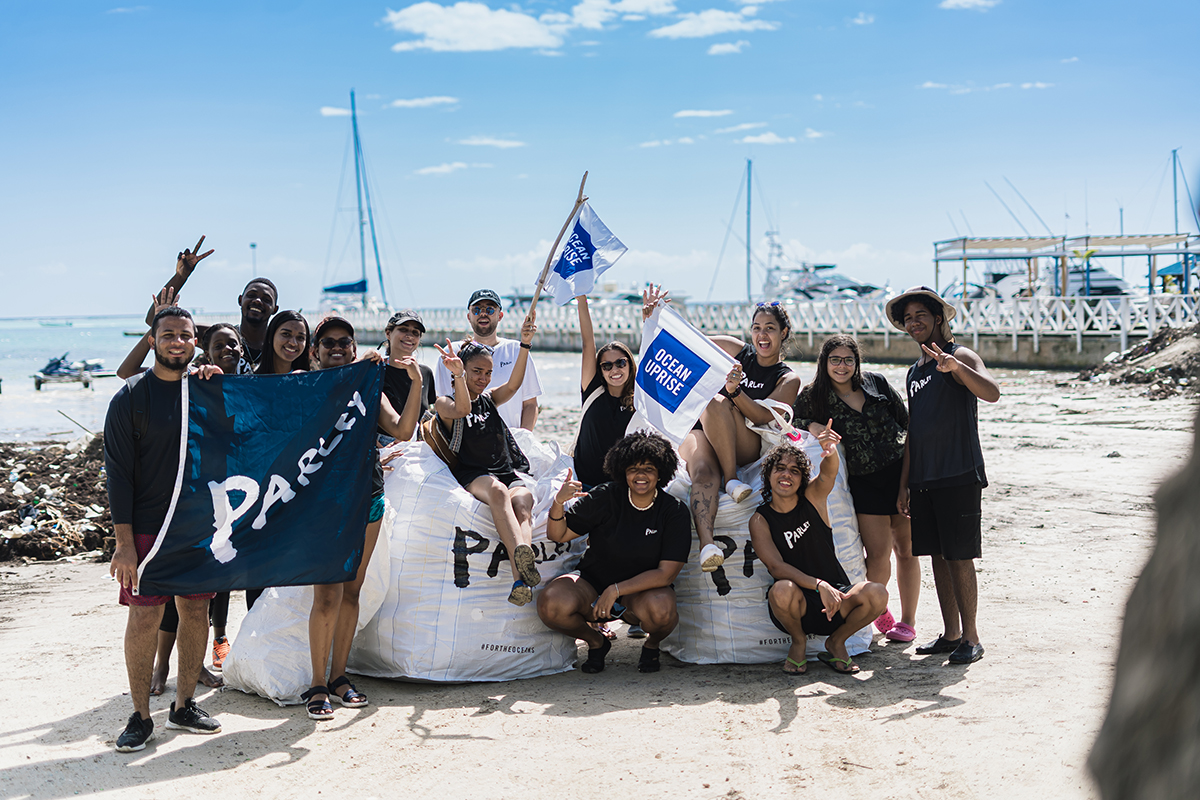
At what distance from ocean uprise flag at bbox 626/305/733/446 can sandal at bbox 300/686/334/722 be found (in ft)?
7.11

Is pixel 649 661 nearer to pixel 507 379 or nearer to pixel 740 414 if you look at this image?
pixel 740 414

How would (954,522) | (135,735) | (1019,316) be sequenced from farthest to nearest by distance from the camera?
(1019,316) → (954,522) → (135,735)

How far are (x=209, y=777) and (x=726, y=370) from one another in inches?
127

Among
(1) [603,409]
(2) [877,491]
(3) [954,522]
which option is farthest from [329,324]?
(3) [954,522]

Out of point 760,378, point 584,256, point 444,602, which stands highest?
point 584,256

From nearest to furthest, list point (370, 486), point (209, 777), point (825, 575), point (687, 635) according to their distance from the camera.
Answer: point (209, 777) < point (370, 486) < point (825, 575) < point (687, 635)

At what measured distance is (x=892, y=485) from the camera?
5.45 m

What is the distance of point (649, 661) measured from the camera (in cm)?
523

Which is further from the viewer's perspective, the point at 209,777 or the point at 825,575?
the point at 825,575

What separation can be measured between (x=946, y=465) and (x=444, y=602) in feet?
9.24

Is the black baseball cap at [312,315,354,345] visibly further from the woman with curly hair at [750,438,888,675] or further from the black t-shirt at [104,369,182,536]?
the woman with curly hair at [750,438,888,675]

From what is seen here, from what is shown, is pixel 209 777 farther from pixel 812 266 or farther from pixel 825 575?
pixel 812 266

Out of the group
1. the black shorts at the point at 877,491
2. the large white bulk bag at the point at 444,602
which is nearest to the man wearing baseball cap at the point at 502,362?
the large white bulk bag at the point at 444,602

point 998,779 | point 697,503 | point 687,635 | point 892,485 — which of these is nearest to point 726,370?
point 697,503
